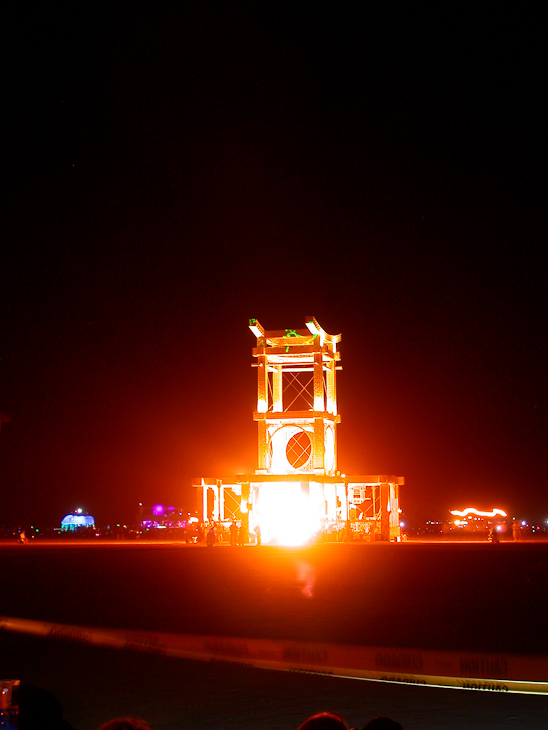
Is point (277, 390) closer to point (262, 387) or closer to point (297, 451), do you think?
point (262, 387)

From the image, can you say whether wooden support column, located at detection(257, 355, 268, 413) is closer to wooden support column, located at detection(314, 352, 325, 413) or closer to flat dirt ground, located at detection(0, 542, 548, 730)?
wooden support column, located at detection(314, 352, 325, 413)

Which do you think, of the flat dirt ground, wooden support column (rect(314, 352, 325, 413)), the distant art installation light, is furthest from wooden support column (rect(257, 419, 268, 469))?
the flat dirt ground

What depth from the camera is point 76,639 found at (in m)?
11.8

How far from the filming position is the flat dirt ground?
25.4ft

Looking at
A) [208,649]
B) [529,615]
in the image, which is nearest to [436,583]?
[529,615]

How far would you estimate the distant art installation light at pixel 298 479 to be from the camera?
Answer: 51.3m

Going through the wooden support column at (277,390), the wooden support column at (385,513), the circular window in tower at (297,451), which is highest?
the wooden support column at (277,390)

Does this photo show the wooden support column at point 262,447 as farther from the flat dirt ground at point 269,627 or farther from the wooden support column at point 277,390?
the flat dirt ground at point 269,627

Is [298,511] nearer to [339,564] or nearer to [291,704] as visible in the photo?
[339,564]

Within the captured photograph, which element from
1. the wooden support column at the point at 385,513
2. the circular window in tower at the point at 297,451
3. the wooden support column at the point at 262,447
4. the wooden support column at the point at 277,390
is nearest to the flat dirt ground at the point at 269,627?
the wooden support column at the point at 385,513

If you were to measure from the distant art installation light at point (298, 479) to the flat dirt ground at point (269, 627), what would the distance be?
2420cm

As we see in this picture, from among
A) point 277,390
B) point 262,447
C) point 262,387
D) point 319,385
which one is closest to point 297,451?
point 262,447

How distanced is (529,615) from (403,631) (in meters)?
3.00

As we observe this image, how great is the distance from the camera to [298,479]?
51188 millimetres
